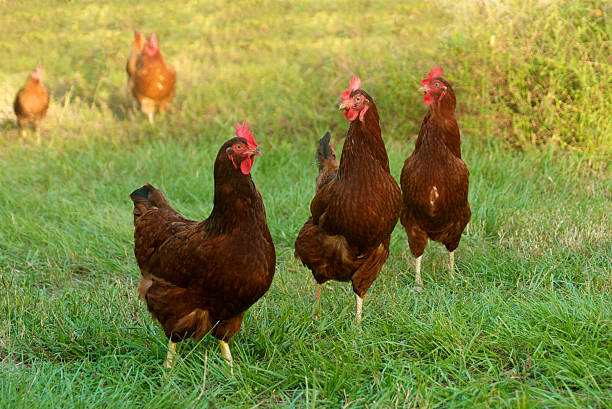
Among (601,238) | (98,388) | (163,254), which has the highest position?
(163,254)

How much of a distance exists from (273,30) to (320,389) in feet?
35.8

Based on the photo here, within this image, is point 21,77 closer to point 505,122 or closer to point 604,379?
point 505,122

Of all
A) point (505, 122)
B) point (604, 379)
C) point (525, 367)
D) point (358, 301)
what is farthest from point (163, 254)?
point (505, 122)

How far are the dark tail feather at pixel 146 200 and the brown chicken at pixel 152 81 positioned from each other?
17.7ft

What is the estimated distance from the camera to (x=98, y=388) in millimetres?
2662

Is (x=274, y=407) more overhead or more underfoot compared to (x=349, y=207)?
more underfoot

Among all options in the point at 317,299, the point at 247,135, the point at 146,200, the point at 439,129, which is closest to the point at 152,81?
the point at 146,200

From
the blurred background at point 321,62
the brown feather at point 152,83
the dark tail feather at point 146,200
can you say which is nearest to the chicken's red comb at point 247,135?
the dark tail feather at point 146,200

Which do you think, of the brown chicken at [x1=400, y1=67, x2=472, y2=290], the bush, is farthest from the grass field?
the brown chicken at [x1=400, y1=67, x2=472, y2=290]

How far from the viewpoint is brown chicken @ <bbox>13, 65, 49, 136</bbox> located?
27.3ft

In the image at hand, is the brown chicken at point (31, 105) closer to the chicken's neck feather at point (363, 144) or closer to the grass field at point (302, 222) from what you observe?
the grass field at point (302, 222)

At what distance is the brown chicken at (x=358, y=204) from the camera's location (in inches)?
130

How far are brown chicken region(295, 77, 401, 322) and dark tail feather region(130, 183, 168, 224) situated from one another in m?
0.95

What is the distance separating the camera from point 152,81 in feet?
28.7
